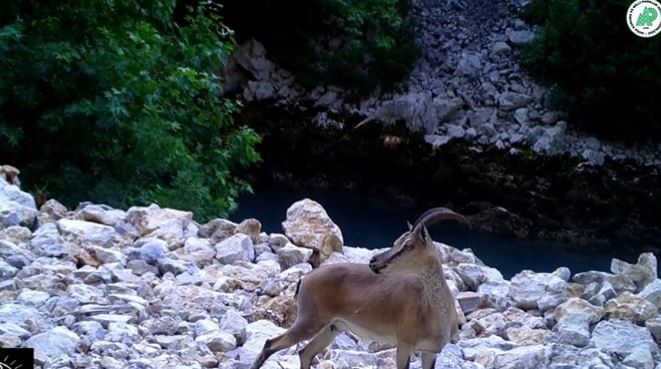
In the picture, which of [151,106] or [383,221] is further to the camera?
[383,221]

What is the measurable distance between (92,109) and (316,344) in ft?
17.0

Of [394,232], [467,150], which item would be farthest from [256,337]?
[467,150]

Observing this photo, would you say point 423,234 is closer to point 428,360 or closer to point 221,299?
point 428,360

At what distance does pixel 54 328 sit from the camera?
4.54 meters

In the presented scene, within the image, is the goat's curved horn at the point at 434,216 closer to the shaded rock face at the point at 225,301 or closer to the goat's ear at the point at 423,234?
the goat's ear at the point at 423,234

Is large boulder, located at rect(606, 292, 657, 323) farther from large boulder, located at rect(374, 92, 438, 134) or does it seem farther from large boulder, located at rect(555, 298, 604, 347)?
large boulder, located at rect(374, 92, 438, 134)

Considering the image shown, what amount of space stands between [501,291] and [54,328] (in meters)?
3.02

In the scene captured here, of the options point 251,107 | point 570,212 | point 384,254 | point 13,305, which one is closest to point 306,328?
point 384,254

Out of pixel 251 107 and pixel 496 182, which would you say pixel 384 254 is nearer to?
pixel 496 182

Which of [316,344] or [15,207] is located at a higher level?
[15,207]

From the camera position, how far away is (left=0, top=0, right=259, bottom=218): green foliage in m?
9.26

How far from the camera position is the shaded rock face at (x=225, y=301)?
15.4 feet

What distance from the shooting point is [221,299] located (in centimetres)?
550

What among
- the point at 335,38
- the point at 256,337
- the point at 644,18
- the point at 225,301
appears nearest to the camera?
the point at 256,337
